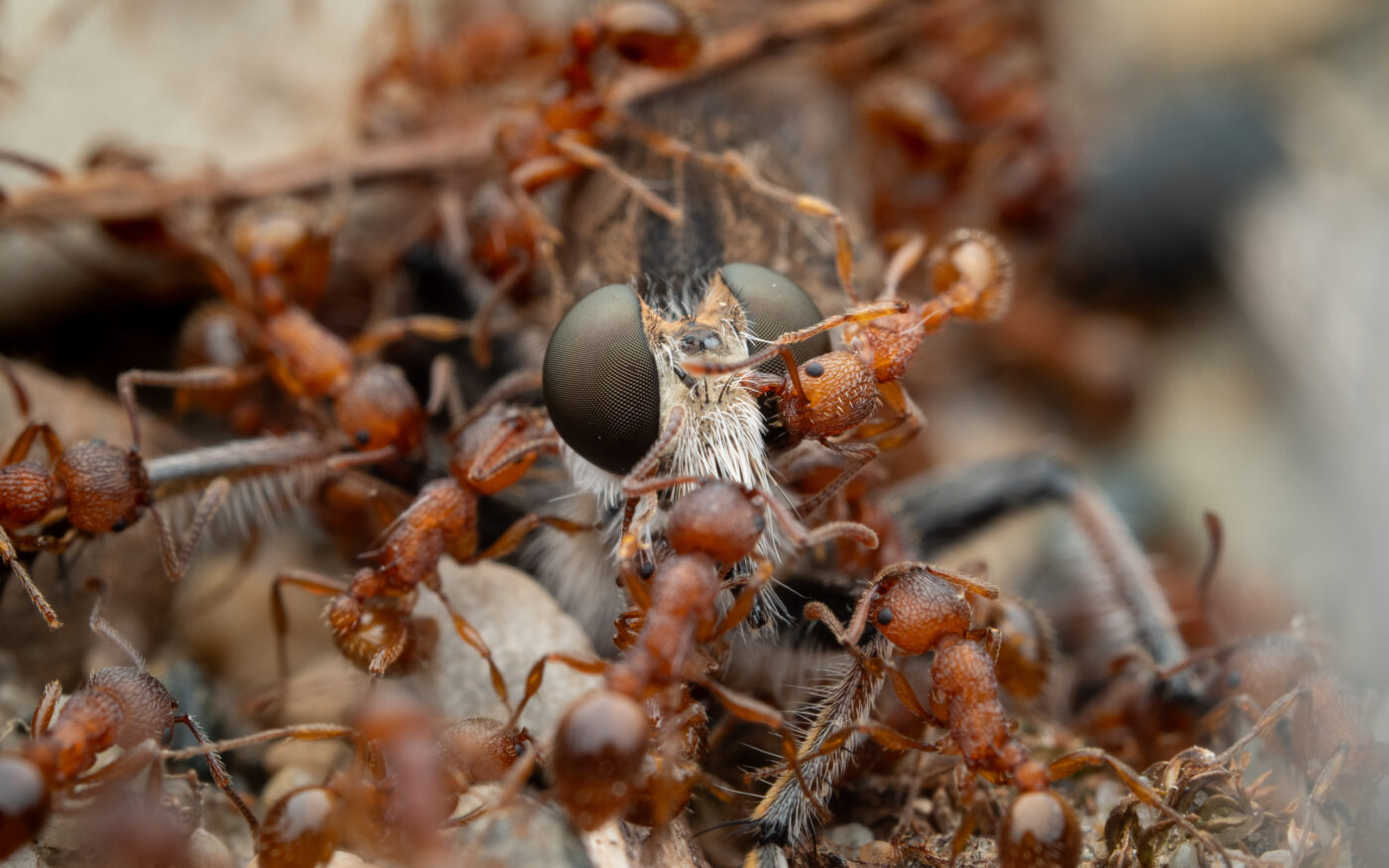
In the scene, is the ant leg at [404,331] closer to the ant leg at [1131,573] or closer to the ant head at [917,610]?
the ant head at [917,610]

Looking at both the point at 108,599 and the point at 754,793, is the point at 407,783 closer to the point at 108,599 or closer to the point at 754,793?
the point at 754,793

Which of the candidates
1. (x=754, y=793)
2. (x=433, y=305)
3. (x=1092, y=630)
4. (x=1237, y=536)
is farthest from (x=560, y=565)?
(x=1237, y=536)

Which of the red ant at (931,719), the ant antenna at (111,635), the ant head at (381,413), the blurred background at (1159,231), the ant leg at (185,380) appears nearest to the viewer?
the red ant at (931,719)

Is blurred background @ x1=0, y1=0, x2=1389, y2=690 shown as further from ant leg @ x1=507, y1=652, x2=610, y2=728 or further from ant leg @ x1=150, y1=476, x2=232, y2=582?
ant leg @ x1=507, y1=652, x2=610, y2=728

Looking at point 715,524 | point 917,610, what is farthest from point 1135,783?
point 715,524

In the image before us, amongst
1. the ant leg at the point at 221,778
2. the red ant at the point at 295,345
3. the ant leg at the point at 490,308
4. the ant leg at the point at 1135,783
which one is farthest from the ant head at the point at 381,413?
the ant leg at the point at 1135,783

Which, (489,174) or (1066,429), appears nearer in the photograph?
(489,174)

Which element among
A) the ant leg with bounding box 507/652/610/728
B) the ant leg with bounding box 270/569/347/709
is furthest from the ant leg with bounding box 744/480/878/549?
the ant leg with bounding box 270/569/347/709
